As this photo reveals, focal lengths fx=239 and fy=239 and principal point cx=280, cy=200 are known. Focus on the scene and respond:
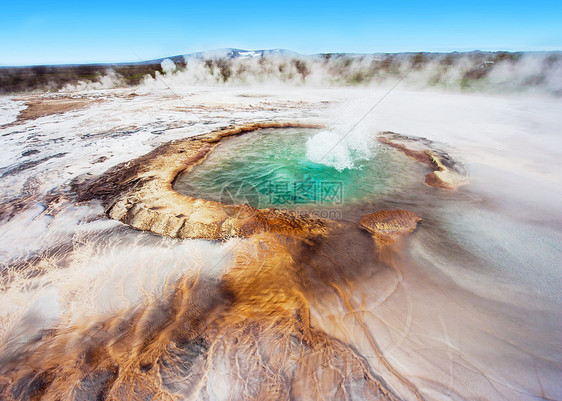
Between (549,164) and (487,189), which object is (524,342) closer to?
(487,189)

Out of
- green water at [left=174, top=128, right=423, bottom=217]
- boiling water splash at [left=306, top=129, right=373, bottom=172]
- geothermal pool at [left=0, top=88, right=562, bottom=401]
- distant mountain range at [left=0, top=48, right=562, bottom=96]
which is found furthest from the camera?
distant mountain range at [left=0, top=48, right=562, bottom=96]

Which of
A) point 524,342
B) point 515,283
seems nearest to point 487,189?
point 515,283

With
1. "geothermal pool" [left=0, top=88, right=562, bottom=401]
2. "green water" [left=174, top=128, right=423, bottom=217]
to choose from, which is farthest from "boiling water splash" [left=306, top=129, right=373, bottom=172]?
"geothermal pool" [left=0, top=88, right=562, bottom=401]

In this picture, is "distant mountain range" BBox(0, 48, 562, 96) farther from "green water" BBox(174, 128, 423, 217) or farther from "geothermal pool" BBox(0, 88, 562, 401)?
"geothermal pool" BBox(0, 88, 562, 401)

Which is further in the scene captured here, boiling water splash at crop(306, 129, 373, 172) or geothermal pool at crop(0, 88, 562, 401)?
boiling water splash at crop(306, 129, 373, 172)

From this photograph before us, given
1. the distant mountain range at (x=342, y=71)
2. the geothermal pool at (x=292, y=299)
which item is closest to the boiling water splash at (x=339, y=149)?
the geothermal pool at (x=292, y=299)

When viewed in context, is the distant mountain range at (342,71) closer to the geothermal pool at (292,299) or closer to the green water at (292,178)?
the green water at (292,178)
